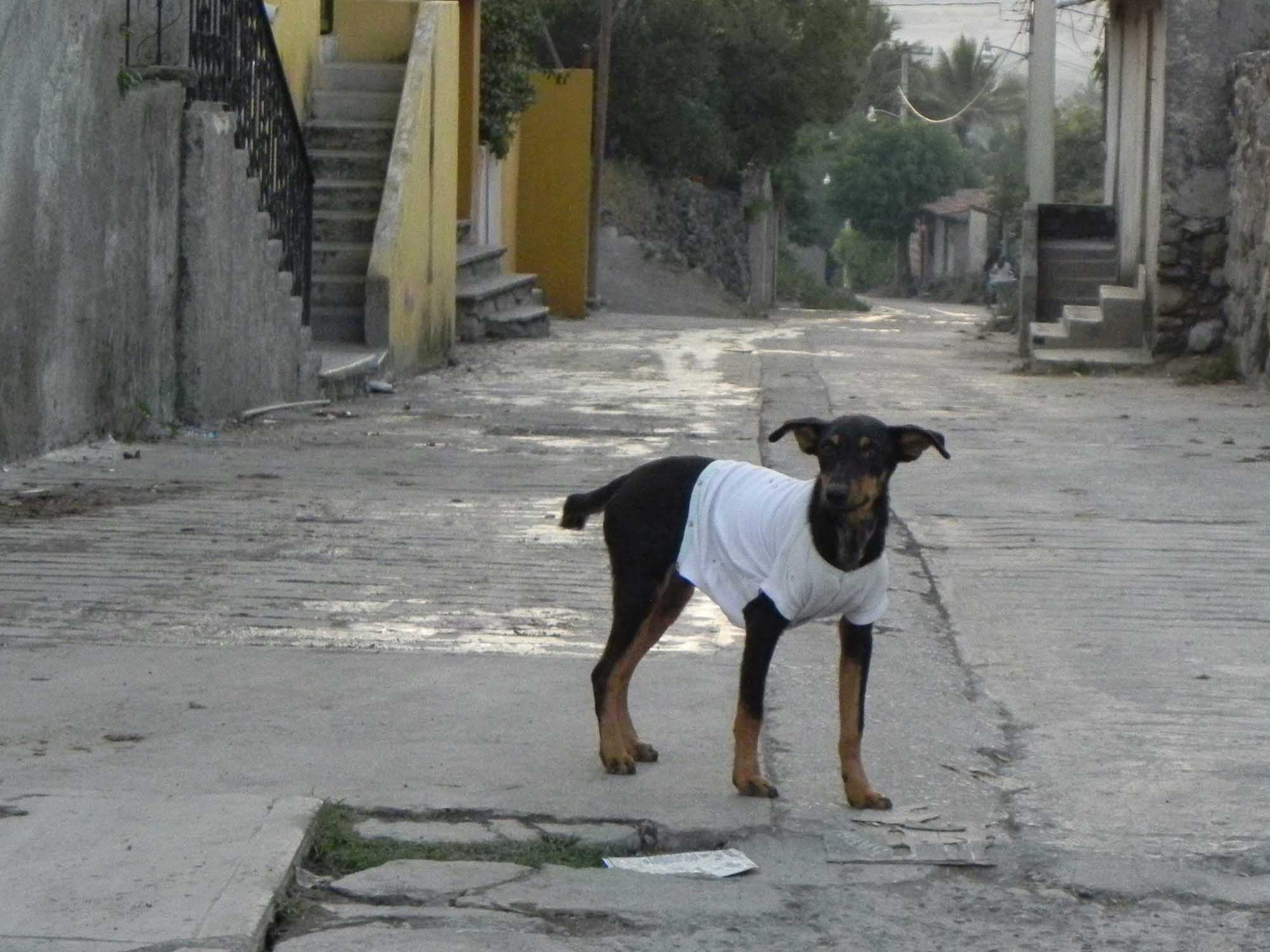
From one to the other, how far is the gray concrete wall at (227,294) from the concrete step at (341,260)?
115 inches

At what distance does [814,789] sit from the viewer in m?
4.65

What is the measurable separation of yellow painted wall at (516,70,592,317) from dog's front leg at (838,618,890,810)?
22.4 m

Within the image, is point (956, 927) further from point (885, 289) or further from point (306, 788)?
point (885, 289)

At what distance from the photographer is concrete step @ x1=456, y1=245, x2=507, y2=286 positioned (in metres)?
20.7

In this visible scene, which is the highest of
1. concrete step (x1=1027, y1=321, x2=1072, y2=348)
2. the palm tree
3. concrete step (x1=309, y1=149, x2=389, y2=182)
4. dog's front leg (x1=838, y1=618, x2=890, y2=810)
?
the palm tree

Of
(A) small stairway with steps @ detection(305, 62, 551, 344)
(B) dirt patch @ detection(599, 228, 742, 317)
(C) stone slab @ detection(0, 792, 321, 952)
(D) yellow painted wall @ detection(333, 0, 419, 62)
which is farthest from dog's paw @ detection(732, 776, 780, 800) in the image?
(B) dirt patch @ detection(599, 228, 742, 317)

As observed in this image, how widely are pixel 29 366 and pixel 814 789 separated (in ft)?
18.9

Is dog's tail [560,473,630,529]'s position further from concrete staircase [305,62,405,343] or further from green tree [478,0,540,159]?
green tree [478,0,540,159]

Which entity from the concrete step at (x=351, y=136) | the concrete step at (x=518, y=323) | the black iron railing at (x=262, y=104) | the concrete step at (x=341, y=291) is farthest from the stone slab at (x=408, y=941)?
the concrete step at (x=518, y=323)

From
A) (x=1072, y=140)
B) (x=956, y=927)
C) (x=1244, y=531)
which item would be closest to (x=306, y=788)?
(x=956, y=927)

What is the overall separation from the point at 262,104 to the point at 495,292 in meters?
8.11

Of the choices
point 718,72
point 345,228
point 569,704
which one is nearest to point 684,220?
point 718,72

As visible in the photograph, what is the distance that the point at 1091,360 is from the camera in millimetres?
16875

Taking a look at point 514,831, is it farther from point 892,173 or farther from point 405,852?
point 892,173
